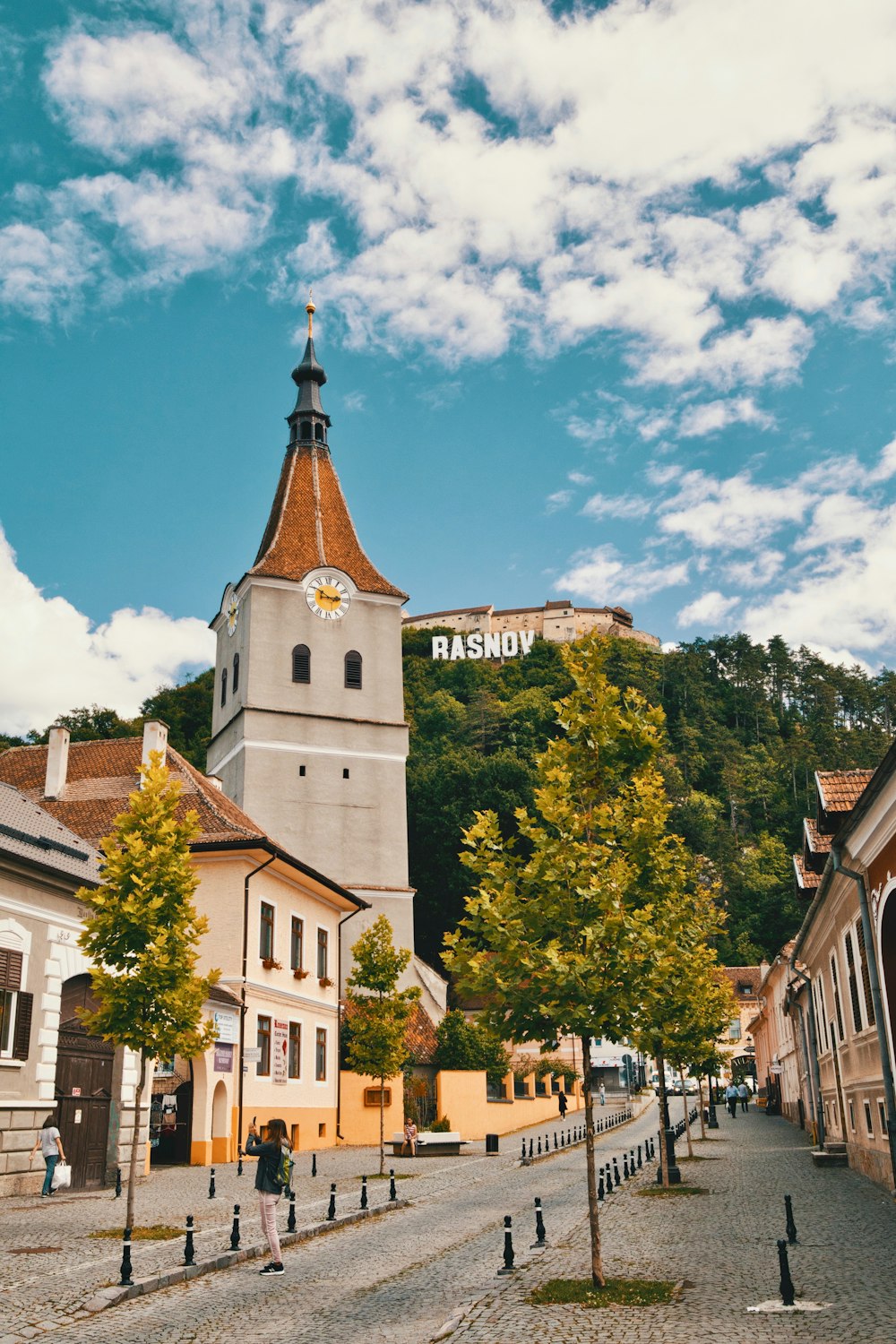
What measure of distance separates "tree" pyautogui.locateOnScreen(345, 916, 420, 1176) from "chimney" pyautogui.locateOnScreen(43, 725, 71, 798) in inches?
397

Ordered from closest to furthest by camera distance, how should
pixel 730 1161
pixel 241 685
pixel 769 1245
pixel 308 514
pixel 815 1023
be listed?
pixel 769 1245
pixel 730 1161
pixel 815 1023
pixel 241 685
pixel 308 514

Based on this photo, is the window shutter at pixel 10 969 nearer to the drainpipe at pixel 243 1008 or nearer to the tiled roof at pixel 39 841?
the tiled roof at pixel 39 841

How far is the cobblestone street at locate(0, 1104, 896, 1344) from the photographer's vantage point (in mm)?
9758

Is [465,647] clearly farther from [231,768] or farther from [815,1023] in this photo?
[815,1023]

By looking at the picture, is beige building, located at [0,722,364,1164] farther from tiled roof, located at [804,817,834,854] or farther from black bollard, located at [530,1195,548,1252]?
black bollard, located at [530,1195,548,1252]

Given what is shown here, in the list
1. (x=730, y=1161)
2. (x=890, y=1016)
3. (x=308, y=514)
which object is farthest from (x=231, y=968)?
(x=308, y=514)

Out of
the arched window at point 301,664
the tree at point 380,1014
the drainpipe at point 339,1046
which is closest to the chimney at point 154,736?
the tree at point 380,1014

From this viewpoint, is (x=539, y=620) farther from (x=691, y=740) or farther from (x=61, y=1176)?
(x=61, y=1176)

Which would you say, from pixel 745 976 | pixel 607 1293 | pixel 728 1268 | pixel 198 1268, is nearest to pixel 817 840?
pixel 728 1268

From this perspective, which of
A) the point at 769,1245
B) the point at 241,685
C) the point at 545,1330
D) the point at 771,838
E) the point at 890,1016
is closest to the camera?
the point at 545,1330

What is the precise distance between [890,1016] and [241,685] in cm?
3793

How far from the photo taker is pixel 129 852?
1595 cm

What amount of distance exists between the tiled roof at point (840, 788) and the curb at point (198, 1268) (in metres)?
10.1

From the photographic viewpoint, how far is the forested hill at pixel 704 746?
80375 mm
